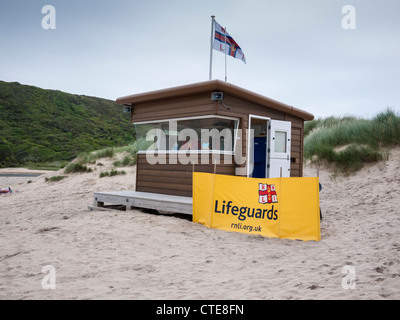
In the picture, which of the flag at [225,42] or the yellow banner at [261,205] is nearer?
the yellow banner at [261,205]

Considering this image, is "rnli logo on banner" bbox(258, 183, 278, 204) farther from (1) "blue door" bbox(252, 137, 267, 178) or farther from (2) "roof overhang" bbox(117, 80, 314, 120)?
(1) "blue door" bbox(252, 137, 267, 178)

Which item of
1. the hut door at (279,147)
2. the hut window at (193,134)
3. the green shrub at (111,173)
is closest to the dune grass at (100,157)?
the green shrub at (111,173)

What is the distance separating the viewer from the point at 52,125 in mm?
56000

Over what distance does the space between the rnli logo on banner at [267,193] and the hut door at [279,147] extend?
9.84 feet

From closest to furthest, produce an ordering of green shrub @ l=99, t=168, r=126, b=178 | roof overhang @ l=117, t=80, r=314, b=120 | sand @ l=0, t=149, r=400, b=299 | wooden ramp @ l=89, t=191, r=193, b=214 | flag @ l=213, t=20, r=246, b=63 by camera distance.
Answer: sand @ l=0, t=149, r=400, b=299, wooden ramp @ l=89, t=191, r=193, b=214, roof overhang @ l=117, t=80, r=314, b=120, flag @ l=213, t=20, r=246, b=63, green shrub @ l=99, t=168, r=126, b=178

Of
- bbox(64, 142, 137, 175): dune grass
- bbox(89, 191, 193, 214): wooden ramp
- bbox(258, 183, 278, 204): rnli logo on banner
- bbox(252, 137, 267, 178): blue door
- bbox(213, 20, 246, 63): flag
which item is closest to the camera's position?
bbox(258, 183, 278, 204): rnli logo on banner

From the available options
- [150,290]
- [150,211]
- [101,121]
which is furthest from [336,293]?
[101,121]

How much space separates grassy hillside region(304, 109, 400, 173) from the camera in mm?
12922

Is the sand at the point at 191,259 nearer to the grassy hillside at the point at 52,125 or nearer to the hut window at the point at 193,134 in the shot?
the hut window at the point at 193,134

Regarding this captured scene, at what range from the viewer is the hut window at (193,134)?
8.23 metres

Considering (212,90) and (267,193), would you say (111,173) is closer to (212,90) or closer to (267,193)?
(212,90)

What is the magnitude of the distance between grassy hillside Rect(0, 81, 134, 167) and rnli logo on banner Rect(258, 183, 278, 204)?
1523 inches

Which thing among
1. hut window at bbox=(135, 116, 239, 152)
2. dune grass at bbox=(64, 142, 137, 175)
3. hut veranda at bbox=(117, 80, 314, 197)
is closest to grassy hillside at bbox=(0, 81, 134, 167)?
dune grass at bbox=(64, 142, 137, 175)

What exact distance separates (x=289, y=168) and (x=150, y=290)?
23.3 feet
